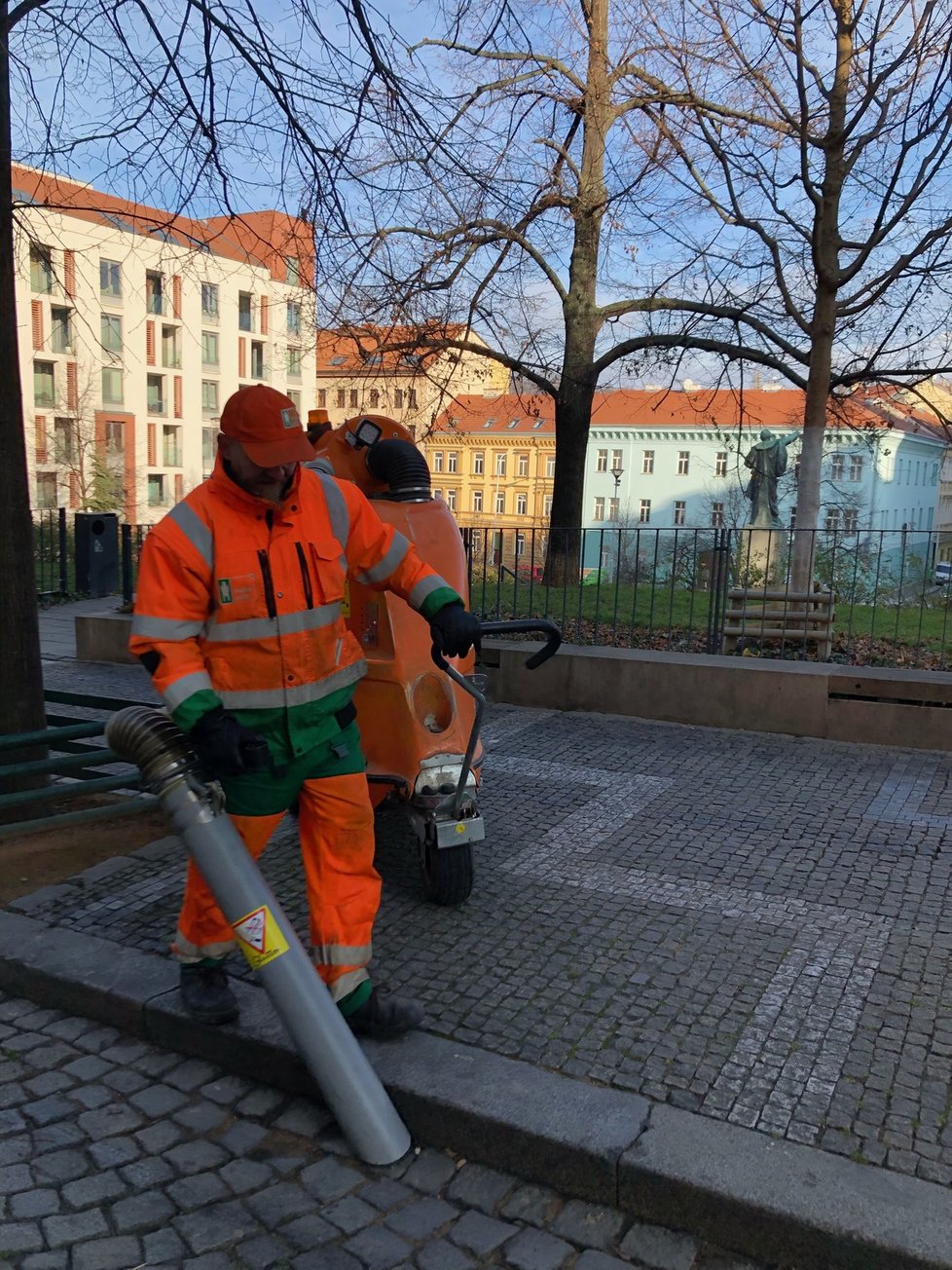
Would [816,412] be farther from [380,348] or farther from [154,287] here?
[154,287]

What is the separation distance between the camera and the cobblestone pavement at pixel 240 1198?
2387 mm

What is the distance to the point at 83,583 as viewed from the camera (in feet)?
49.5

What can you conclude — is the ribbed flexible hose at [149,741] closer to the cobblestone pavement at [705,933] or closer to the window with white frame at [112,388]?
the cobblestone pavement at [705,933]

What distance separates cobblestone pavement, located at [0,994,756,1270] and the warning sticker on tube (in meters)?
0.50

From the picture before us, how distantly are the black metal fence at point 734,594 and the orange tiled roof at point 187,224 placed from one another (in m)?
2.87

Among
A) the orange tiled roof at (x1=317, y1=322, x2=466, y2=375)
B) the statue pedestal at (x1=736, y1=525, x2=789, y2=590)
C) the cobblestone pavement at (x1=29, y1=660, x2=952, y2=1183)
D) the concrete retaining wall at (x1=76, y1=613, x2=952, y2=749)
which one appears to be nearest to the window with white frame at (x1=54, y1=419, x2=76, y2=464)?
the orange tiled roof at (x1=317, y1=322, x2=466, y2=375)

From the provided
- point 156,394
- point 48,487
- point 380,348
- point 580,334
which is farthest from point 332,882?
point 156,394

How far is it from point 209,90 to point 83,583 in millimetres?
10868

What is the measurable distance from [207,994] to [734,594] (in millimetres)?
5980

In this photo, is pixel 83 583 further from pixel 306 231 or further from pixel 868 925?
pixel 868 925

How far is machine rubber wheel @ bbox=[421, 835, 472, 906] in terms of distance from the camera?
12.9 feet

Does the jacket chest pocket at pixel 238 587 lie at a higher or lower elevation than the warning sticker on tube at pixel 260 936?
higher

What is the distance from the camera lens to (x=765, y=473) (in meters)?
17.9

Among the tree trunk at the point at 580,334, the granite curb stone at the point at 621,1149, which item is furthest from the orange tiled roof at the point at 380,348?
the granite curb stone at the point at 621,1149
